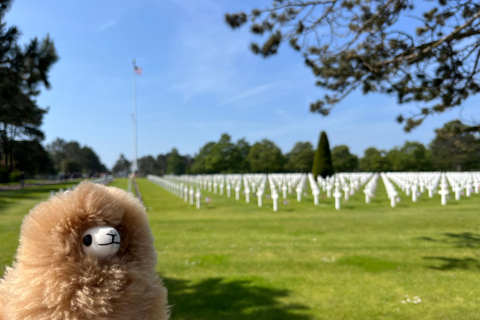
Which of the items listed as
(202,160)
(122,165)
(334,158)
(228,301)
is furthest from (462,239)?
(122,165)

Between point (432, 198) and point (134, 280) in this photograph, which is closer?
point (134, 280)

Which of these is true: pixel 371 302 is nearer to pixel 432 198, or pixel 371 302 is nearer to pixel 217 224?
pixel 217 224

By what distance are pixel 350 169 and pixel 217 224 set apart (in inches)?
1489

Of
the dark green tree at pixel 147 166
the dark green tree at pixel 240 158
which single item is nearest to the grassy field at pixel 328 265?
the dark green tree at pixel 240 158

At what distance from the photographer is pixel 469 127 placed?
17.9ft

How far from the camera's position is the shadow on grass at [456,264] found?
5192 mm

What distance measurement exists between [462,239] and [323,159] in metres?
22.8

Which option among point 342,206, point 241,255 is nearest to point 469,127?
point 241,255

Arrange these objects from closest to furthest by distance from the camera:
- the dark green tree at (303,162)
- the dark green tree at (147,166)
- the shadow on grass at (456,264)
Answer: the shadow on grass at (456,264)
the dark green tree at (303,162)
the dark green tree at (147,166)

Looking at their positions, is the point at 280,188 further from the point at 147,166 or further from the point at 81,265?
the point at 147,166

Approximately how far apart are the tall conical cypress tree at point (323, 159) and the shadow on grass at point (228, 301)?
81.5 feet

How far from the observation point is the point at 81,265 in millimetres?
1489

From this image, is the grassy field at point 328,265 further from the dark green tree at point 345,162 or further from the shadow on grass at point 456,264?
the dark green tree at point 345,162

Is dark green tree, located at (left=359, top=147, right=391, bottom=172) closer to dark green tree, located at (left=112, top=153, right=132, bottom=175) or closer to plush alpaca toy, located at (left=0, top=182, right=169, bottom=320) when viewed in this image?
plush alpaca toy, located at (left=0, top=182, right=169, bottom=320)
